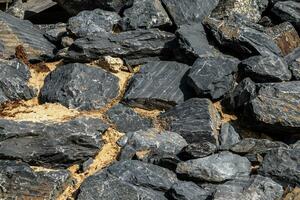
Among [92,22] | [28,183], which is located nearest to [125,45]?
[92,22]

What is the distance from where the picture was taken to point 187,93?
11297 millimetres

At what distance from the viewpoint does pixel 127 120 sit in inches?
432

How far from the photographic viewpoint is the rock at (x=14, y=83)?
38.0 ft

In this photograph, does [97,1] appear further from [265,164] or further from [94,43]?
[265,164]

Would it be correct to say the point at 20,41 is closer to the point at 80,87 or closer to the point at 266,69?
the point at 80,87

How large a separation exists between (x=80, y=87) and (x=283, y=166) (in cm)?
399

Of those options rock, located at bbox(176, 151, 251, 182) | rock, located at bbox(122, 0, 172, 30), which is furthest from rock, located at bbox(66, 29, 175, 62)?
rock, located at bbox(176, 151, 251, 182)

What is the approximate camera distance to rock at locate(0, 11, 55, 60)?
41.3 ft

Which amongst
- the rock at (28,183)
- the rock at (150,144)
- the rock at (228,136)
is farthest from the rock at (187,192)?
the rock at (28,183)

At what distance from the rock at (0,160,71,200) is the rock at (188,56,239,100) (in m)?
2.81

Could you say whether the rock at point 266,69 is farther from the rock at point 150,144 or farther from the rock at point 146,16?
the rock at point 146,16

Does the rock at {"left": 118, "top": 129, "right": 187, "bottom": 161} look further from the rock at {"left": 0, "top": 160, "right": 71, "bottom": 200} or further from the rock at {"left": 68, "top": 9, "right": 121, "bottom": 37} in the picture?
the rock at {"left": 68, "top": 9, "right": 121, "bottom": 37}

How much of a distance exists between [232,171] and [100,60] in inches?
151

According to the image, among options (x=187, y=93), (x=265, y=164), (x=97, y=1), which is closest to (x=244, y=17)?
(x=187, y=93)
